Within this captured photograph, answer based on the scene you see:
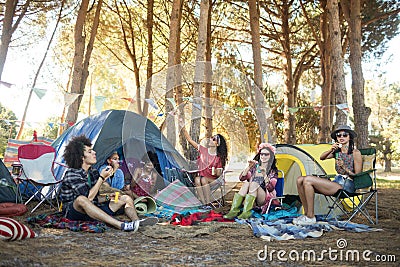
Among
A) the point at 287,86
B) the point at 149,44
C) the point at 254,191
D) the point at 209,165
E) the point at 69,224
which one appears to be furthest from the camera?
the point at 287,86

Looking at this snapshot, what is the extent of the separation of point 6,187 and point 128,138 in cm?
151

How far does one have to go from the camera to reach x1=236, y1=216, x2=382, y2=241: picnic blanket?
10.9 feet

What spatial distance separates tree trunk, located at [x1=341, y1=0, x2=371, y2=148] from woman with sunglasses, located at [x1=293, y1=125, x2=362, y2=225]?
184cm

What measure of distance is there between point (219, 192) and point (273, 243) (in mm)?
2632

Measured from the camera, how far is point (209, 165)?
5.23 m

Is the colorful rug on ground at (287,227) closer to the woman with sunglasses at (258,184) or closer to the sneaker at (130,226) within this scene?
the woman with sunglasses at (258,184)

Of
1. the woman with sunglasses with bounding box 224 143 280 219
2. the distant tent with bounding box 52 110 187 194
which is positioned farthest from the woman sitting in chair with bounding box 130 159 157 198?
the woman with sunglasses with bounding box 224 143 280 219

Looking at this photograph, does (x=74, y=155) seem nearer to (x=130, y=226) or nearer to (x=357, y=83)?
(x=130, y=226)

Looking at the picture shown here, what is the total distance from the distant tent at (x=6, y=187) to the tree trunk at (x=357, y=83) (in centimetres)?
421

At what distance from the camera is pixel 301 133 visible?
45.7ft

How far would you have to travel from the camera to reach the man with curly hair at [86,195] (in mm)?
3410

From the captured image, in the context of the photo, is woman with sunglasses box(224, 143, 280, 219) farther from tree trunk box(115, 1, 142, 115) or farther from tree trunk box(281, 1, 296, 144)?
tree trunk box(115, 1, 142, 115)

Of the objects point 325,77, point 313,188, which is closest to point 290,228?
point 313,188

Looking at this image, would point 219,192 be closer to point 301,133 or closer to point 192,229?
point 192,229
